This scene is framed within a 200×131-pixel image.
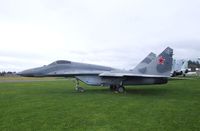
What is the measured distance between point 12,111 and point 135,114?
14.7ft

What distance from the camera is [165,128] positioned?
657 centimetres

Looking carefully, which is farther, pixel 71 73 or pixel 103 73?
pixel 71 73

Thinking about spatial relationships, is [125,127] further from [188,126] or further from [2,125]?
[2,125]

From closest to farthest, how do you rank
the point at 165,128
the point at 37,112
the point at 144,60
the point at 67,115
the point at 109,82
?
1. the point at 165,128
2. the point at 67,115
3. the point at 37,112
4. the point at 109,82
5. the point at 144,60

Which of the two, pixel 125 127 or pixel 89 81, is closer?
pixel 125 127

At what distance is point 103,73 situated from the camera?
59.9ft

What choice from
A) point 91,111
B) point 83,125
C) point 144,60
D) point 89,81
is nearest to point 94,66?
point 89,81

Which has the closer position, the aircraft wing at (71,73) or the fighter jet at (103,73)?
the fighter jet at (103,73)

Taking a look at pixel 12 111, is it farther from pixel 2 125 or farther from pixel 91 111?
pixel 91 111

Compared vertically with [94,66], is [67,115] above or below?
below

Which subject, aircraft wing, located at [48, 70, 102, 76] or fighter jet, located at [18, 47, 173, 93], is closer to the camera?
fighter jet, located at [18, 47, 173, 93]

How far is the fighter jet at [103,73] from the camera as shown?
18.2 meters

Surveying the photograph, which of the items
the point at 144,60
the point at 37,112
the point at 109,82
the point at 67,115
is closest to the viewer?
the point at 67,115

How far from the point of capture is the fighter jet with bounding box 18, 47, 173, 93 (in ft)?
59.9
